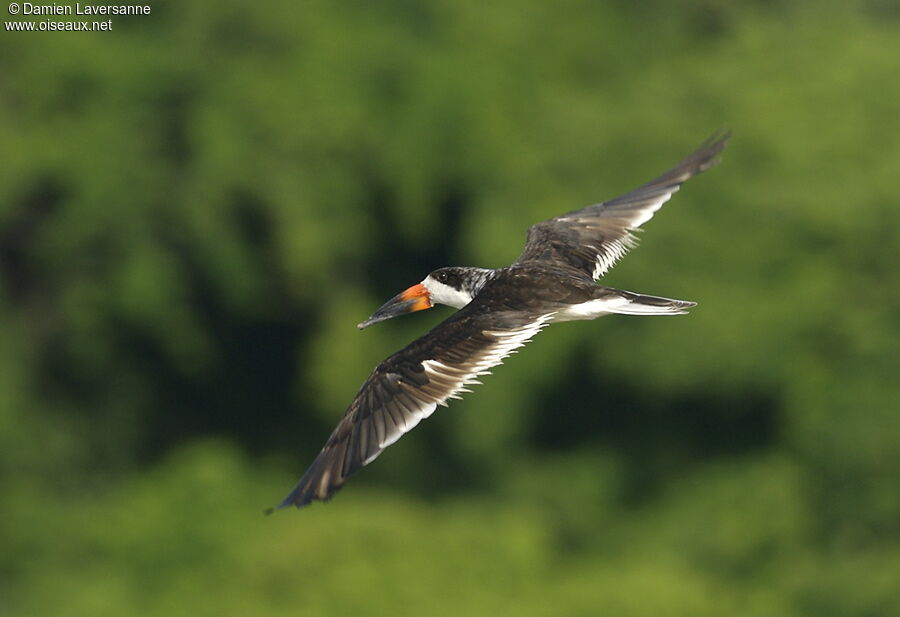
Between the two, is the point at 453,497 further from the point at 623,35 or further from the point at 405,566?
the point at 623,35

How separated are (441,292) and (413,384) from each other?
1880mm

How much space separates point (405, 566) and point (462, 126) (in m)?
8.87

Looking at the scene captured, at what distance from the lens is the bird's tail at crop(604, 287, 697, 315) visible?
30.7 ft

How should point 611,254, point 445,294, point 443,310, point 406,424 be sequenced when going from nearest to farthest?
point 406,424 → point 445,294 → point 611,254 → point 443,310

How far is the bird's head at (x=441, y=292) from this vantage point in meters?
10.6

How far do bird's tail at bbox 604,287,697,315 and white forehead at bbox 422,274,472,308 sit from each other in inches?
48.1

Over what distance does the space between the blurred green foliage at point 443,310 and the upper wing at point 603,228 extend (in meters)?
9.37

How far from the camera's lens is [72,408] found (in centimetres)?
2894

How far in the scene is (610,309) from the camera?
9797 millimetres

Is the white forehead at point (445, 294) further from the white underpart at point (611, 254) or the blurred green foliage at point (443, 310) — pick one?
the blurred green foliage at point (443, 310)

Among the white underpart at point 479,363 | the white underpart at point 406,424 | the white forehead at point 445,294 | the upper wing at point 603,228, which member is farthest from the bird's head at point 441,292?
the white underpart at point 406,424

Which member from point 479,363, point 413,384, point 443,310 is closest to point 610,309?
point 479,363

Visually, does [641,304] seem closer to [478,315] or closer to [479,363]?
[478,315]

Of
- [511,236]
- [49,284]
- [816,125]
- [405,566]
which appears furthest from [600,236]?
[49,284]
